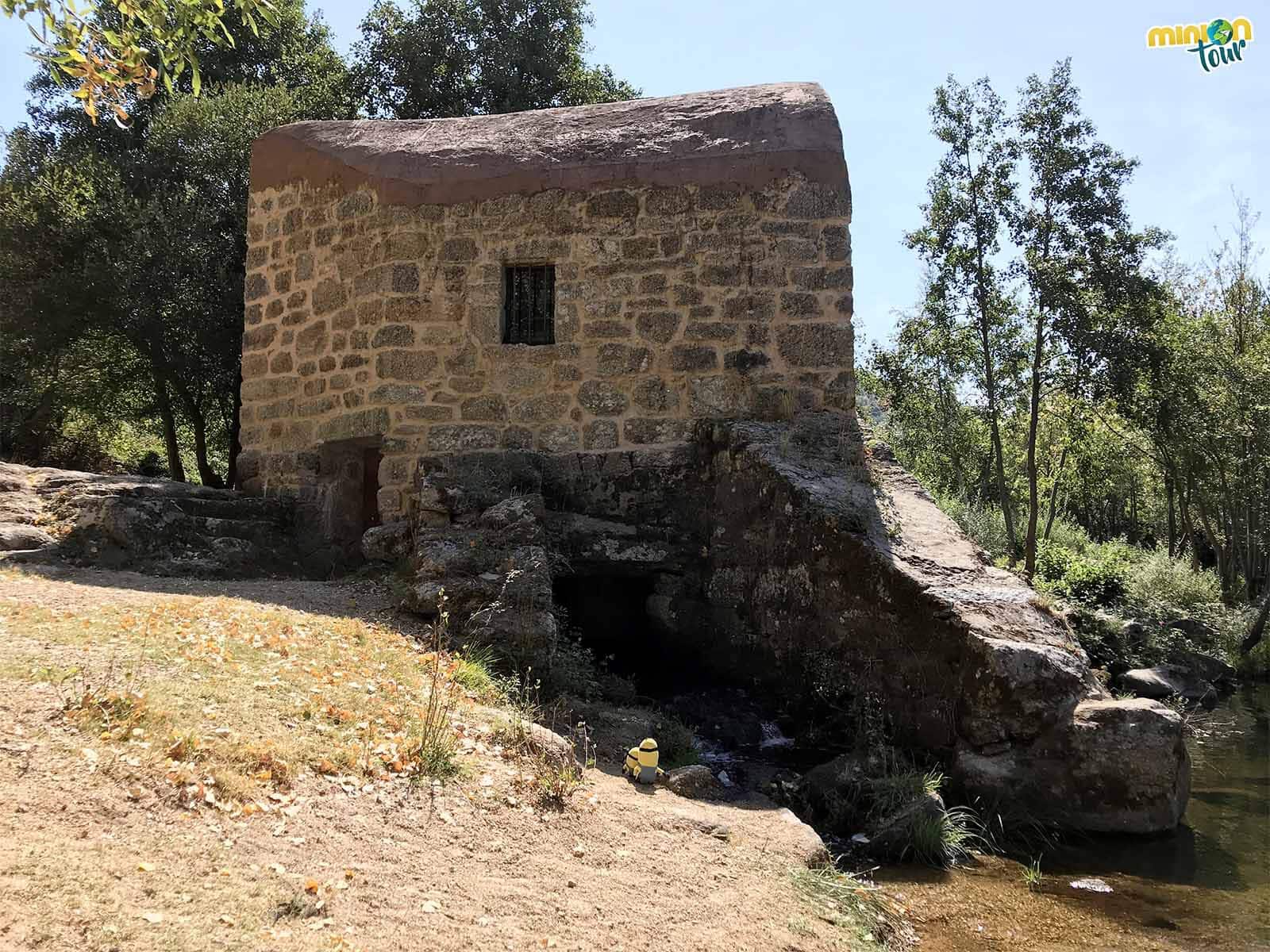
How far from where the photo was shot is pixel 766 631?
7285 millimetres

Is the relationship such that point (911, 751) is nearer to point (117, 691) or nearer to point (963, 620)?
point (963, 620)

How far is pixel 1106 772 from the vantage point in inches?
222

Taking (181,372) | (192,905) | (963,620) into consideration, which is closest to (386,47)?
(181,372)

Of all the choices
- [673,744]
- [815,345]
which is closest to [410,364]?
[815,345]

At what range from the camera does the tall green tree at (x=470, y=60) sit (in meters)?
18.4

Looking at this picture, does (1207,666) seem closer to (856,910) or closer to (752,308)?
(752,308)

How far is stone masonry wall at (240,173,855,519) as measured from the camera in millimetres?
8273

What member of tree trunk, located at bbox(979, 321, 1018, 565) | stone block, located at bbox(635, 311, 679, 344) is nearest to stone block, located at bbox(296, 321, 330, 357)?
stone block, located at bbox(635, 311, 679, 344)

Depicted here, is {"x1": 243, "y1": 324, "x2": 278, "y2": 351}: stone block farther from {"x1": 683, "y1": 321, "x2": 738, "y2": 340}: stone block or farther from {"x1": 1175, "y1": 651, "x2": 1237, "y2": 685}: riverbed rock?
{"x1": 1175, "y1": 651, "x2": 1237, "y2": 685}: riverbed rock

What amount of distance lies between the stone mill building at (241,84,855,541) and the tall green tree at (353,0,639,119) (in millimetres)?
9993

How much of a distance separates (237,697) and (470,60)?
16806 mm

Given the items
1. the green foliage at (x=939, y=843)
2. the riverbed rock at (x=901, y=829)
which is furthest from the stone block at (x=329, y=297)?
the green foliage at (x=939, y=843)

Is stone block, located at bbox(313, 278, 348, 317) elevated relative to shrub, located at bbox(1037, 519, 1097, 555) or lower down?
elevated

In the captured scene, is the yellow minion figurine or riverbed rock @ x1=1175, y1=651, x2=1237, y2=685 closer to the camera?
the yellow minion figurine
